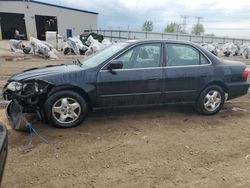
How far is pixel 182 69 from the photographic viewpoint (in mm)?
5223

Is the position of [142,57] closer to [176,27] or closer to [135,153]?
[135,153]

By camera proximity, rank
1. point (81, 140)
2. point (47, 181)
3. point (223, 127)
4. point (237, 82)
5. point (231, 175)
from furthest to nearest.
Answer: point (237, 82) < point (223, 127) < point (81, 140) < point (231, 175) < point (47, 181)

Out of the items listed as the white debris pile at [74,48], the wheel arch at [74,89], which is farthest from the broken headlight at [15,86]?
the white debris pile at [74,48]

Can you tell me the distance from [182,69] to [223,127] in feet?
4.46

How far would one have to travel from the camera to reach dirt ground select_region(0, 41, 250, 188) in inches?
126

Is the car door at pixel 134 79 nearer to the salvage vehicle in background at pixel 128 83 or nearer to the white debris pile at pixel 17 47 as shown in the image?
the salvage vehicle in background at pixel 128 83

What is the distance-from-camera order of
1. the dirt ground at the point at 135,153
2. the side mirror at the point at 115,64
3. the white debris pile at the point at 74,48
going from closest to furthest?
the dirt ground at the point at 135,153 → the side mirror at the point at 115,64 → the white debris pile at the point at 74,48

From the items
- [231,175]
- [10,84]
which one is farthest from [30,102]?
[231,175]

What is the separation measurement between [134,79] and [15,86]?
2.08 metres

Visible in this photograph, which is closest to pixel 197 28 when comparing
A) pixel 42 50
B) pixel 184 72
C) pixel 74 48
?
pixel 74 48

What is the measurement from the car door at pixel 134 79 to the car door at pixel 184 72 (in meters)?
0.18

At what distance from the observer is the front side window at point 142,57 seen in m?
4.93

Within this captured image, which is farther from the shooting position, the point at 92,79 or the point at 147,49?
the point at 147,49

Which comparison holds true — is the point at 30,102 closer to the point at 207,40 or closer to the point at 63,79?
the point at 63,79
